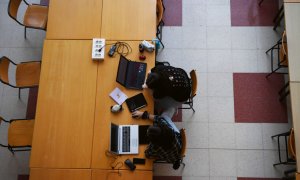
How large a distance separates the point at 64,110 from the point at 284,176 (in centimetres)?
280

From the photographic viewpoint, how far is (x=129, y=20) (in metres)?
3.70

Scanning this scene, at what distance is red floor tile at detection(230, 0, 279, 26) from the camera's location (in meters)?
4.54

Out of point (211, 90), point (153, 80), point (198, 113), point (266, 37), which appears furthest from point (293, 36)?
point (153, 80)

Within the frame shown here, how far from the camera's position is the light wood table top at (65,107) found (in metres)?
3.22

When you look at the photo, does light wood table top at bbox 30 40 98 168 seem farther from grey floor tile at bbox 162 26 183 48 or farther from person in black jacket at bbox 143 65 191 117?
grey floor tile at bbox 162 26 183 48

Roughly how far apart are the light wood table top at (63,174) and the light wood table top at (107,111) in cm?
12

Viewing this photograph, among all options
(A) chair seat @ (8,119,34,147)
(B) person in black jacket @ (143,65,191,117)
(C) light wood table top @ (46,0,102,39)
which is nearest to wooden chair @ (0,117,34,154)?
(A) chair seat @ (8,119,34,147)

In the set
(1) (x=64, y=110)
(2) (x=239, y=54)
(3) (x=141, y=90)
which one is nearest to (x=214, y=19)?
(2) (x=239, y=54)

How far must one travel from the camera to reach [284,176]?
3816 mm

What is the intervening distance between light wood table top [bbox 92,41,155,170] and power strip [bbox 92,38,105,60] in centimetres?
6

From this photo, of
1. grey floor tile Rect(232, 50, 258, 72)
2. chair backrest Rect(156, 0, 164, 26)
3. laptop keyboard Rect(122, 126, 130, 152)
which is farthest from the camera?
grey floor tile Rect(232, 50, 258, 72)

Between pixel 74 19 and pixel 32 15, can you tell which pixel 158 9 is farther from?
pixel 32 15

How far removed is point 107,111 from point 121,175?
0.70 metres

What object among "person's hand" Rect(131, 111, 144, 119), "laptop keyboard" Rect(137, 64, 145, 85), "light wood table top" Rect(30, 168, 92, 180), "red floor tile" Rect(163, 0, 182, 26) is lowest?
"light wood table top" Rect(30, 168, 92, 180)
